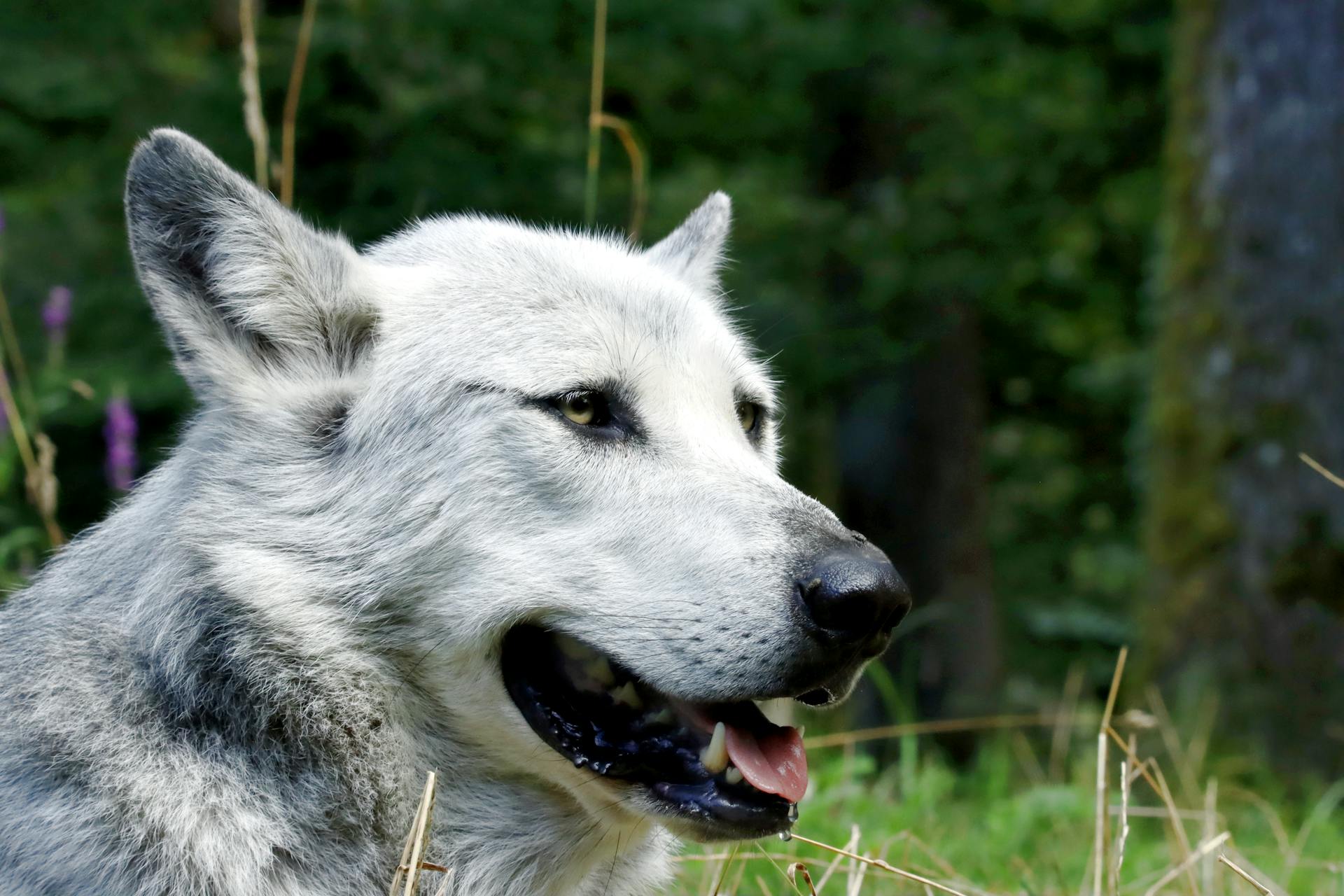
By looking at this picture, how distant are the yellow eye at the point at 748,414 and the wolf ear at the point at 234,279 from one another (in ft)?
2.93

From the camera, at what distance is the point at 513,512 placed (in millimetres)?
2424

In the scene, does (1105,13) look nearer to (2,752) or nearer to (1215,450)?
(1215,450)

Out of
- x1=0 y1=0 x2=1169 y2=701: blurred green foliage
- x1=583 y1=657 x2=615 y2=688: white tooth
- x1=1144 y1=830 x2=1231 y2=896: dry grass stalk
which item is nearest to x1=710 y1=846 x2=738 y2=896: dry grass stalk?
x1=583 y1=657 x2=615 y2=688: white tooth

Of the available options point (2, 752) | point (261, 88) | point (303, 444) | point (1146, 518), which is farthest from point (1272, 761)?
point (261, 88)

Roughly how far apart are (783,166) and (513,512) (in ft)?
30.7

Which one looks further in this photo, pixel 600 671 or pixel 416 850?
pixel 600 671

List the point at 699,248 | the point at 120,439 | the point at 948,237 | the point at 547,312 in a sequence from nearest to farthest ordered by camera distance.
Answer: the point at 547,312
the point at 699,248
the point at 120,439
the point at 948,237

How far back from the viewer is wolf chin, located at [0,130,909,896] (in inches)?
88.0

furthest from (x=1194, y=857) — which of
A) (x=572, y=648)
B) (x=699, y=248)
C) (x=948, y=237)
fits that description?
(x=948, y=237)

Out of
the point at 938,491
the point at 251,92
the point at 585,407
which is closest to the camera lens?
the point at 585,407

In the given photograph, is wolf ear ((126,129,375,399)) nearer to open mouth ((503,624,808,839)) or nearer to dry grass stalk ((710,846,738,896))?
open mouth ((503,624,808,839))

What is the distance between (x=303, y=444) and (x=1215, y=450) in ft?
16.4

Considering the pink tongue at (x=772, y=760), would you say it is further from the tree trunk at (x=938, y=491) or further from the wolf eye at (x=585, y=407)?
the tree trunk at (x=938, y=491)

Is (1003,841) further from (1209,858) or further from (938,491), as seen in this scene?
(938,491)
